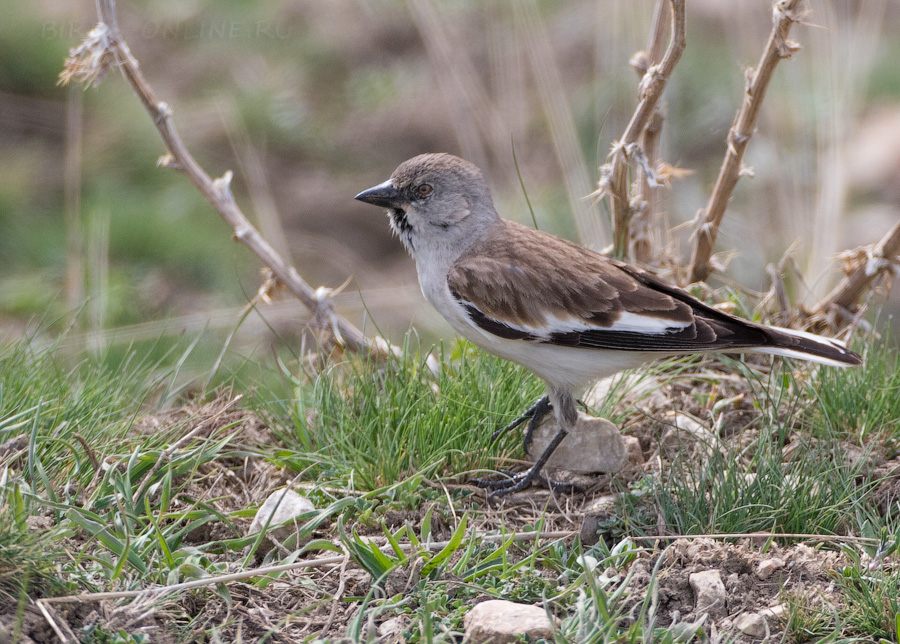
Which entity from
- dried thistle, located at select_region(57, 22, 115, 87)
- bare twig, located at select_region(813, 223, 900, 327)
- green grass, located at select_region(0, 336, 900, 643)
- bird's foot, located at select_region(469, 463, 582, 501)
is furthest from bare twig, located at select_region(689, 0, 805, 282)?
dried thistle, located at select_region(57, 22, 115, 87)

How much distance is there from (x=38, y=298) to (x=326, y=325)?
380cm

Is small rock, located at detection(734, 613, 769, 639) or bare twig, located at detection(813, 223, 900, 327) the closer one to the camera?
small rock, located at detection(734, 613, 769, 639)

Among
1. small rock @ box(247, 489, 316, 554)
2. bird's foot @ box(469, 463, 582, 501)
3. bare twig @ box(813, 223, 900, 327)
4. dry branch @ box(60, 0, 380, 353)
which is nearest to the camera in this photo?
small rock @ box(247, 489, 316, 554)

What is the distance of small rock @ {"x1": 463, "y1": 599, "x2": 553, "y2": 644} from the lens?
2479 millimetres

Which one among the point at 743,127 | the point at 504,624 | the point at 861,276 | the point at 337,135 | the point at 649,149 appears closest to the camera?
the point at 504,624

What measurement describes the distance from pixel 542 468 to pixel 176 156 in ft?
7.32

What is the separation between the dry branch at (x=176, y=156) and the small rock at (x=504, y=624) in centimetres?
155

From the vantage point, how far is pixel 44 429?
10.6 feet

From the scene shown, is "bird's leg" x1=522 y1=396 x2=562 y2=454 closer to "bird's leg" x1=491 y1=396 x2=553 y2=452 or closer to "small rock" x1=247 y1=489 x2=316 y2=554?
"bird's leg" x1=491 y1=396 x2=553 y2=452

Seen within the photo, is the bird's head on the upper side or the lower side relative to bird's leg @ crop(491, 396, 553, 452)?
upper

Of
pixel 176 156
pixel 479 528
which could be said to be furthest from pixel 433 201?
pixel 479 528

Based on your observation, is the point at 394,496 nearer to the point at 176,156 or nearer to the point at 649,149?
the point at 176,156

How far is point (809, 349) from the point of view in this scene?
3559 millimetres

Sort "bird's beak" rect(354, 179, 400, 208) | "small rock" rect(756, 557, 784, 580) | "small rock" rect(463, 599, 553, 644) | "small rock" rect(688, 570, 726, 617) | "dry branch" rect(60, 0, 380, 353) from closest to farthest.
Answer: "small rock" rect(463, 599, 553, 644) < "small rock" rect(688, 570, 726, 617) < "small rock" rect(756, 557, 784, 580) < "dry branch" rect(60, 0, 380, 353) < "bird's beak" rect(354, 179, 400, 208)
